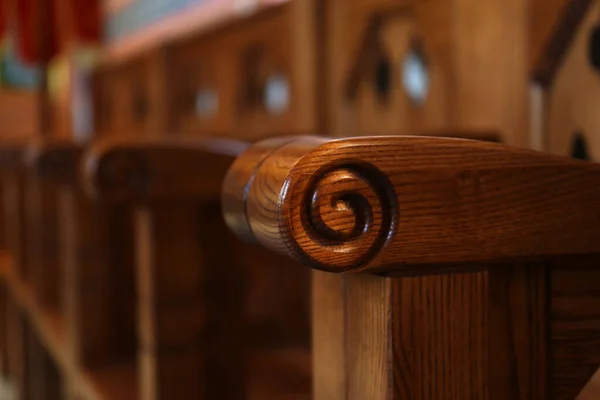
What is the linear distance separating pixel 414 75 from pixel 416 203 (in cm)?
103

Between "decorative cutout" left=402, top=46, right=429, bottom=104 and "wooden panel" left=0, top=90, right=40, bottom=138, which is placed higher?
"wooden panel" left=0, top=90, right=40, bottom=138

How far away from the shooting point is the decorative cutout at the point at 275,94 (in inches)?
82.1

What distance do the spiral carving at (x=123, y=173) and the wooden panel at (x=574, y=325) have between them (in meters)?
0.52

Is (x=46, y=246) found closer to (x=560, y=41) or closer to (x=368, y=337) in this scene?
(x=560, y=41)

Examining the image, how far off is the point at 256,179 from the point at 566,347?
245 mm

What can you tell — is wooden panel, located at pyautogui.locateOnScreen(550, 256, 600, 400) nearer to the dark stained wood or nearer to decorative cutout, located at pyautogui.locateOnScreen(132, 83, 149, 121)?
the dark stained wood

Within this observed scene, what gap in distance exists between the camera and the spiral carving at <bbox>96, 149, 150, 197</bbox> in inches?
34.2

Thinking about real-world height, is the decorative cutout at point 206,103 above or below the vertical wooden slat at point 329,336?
above

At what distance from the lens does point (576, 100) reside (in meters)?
1.03

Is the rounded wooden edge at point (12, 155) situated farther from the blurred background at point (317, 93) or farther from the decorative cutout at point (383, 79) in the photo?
the decorative cutout at point (383, 79)

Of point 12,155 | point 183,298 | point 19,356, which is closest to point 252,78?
point 12,155

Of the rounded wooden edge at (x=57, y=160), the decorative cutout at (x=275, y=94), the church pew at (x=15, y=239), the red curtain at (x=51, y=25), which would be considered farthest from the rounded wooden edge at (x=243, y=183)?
the red curtain at (x=51, y=25)

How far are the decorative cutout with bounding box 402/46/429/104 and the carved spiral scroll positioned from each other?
3.28 ft

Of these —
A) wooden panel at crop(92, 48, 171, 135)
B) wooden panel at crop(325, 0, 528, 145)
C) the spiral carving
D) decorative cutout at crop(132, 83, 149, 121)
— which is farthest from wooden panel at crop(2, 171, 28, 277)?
the spiral carving
